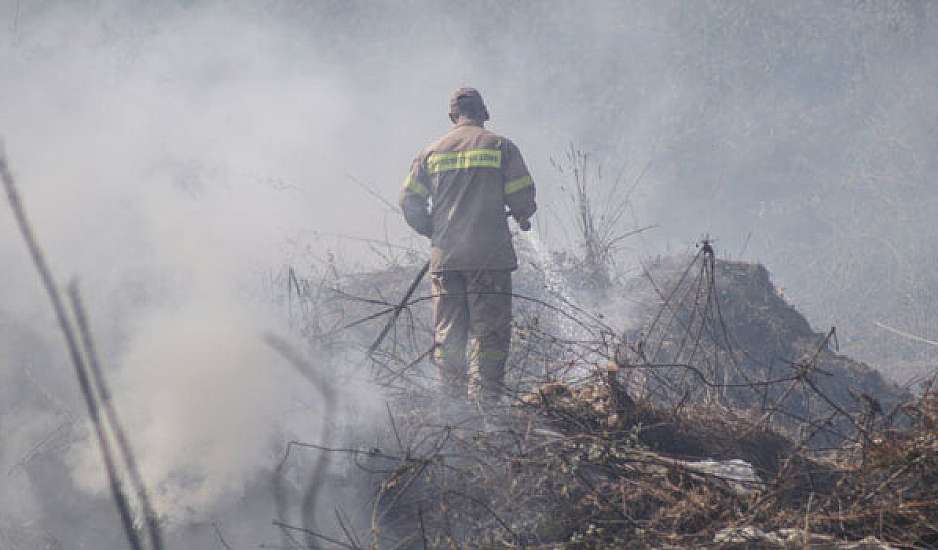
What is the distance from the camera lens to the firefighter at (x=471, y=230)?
446 cm

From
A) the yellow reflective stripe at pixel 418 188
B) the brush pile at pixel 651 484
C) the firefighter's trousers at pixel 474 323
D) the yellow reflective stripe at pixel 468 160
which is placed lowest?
the brush pile at pixel 651 484

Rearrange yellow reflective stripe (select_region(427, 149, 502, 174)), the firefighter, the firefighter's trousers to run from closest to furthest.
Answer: the firefighter's trousers, the firefighter, yellow reflective stripe (select_region(427, 149, 502, 174))

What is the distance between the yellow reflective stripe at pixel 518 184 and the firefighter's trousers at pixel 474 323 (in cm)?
51

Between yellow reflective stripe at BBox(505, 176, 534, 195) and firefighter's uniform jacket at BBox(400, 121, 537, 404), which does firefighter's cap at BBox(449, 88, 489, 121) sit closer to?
firefighter's uniform jacket at BBox(400, 121, 537, 404)

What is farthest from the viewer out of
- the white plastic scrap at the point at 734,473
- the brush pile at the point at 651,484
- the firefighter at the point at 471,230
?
the firefighter at the point at 471,230

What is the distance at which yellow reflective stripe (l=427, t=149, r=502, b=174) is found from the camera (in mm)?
4605

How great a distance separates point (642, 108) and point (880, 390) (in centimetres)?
789

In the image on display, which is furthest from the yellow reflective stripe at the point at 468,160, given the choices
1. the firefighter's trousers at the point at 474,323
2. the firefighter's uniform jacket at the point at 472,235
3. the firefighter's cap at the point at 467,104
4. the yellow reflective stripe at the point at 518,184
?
the firefighter's trousers at the point at 474,323

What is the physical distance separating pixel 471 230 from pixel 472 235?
31 mm

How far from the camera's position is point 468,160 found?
462 centimetres

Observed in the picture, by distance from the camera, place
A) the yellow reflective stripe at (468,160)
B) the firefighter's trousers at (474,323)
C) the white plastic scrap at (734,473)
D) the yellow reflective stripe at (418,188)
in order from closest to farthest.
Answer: the white plastic scrap at (734,473) → the firefighter's trousers at (474,323) → the yellow reflective stripe at (468,160) → the yellow reflective stripe at (418,188)

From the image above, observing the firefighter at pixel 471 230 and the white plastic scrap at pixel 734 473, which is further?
the firefighter at pixel 471 230

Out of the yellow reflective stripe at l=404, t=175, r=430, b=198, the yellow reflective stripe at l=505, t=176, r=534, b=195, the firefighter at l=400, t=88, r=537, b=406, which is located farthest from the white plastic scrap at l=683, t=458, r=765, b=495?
the yellow reflective stripe at l=404, t=175, r=430, b=198

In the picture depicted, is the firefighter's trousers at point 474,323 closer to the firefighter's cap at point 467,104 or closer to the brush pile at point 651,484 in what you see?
the brush pile at point 651,484
